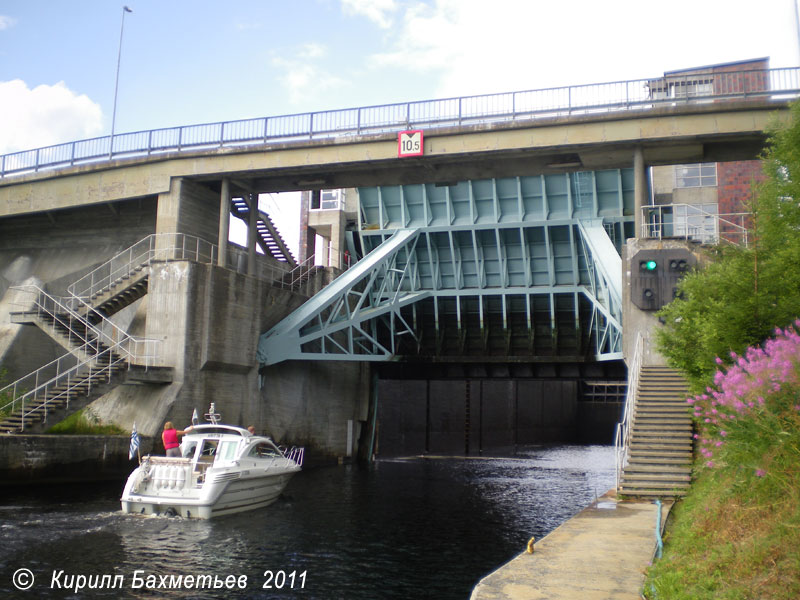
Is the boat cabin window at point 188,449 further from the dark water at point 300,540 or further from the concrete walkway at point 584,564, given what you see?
the concrete walkway at point 584,564

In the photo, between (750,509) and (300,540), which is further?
(300,540)

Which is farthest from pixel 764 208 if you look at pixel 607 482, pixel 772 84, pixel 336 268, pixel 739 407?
pixel 336 268

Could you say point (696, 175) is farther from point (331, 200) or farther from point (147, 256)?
point (147, 256)

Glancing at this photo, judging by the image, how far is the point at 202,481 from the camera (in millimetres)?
20266

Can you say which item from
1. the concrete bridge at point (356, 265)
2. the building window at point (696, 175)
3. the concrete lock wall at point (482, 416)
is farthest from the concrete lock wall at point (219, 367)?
the building window at point (696, 175)

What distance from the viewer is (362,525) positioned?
64.2 ft

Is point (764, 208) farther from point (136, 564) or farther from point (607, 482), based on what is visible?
point (607, 482)

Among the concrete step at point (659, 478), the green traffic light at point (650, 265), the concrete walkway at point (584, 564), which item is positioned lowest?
the concrete walkway at point (584, 564)

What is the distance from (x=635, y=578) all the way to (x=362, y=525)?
11.2 metres

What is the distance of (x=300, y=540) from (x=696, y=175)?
29102 mm

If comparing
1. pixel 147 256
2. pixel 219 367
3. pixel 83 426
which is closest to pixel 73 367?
pixel 83 426

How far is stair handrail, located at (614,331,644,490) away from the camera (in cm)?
1680

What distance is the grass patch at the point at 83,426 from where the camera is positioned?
1033 inches

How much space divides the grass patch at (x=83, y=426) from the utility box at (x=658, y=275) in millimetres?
18121
